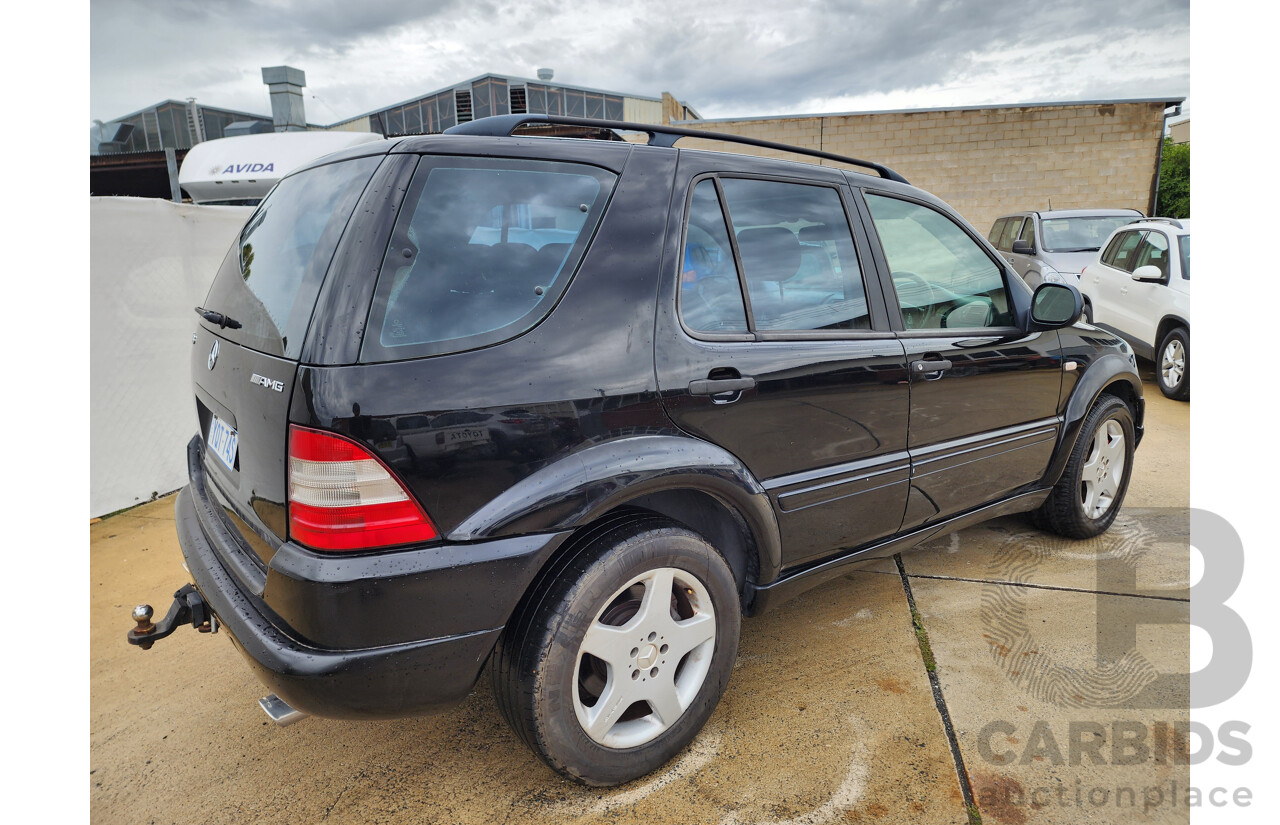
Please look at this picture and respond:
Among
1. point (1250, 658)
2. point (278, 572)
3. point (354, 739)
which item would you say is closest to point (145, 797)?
point (354, 739)

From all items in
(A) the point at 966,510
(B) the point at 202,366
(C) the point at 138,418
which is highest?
(B) the point at 202,366

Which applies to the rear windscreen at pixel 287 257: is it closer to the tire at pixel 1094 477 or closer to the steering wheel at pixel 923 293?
the steering wheel at pixel 923 293

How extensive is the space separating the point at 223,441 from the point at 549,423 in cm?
103

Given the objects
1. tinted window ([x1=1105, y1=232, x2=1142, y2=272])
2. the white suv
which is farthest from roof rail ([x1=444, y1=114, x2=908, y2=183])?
tinted window ([x1=1105, y1=232, x2=1142, y2=272])

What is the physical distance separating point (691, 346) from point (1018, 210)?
18643mm

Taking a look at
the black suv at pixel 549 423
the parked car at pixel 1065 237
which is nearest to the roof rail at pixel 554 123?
the black suv at pixel 549 423

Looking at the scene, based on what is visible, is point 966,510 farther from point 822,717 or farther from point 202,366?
point 202,366

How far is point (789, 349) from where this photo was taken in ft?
7.68

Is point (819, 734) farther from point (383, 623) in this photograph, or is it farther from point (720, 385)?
point (383, 623)

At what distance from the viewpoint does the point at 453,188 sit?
185cm

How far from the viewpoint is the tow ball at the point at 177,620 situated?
208 centimetres

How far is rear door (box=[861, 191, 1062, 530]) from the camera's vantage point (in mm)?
2750

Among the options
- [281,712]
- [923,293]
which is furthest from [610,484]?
[923,293]

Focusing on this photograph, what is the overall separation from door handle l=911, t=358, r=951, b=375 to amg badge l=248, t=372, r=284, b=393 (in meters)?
2.06
